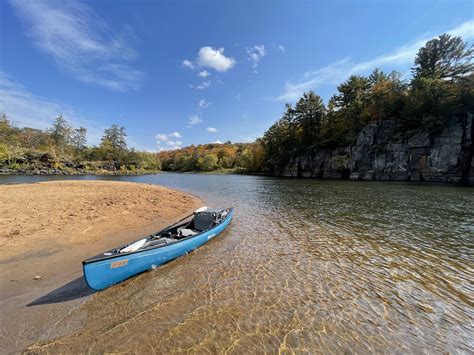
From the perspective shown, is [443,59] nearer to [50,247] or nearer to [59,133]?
[50,247]

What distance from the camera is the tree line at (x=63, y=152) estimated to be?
227 ft

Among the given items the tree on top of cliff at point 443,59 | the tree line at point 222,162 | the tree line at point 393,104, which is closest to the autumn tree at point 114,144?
the tree line at point 222,162

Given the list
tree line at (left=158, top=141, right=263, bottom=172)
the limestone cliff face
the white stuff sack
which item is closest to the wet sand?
the white stuff sack

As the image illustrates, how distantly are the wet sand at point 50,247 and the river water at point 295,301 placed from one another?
78 cm

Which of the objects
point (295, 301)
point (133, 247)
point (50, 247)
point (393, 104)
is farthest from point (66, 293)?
point (393, 104)

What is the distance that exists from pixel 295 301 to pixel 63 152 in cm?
11993

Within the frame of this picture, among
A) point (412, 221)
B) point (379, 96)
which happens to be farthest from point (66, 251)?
point (379, 96)

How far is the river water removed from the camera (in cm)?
446

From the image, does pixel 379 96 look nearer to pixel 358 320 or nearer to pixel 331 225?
pixel 331 225

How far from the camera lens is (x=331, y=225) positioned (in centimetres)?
1312

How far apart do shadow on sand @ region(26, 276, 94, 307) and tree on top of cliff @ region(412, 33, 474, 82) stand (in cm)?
6773

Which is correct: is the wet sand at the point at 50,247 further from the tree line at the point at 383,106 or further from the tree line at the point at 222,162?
the tree line at the point at 222,162

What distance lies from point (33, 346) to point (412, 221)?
19054 mm

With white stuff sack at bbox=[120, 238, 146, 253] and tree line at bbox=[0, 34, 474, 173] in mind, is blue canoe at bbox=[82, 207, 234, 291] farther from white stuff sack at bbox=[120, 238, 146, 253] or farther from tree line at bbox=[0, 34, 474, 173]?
tree line at bbox=[0, 34, 474, 173]
